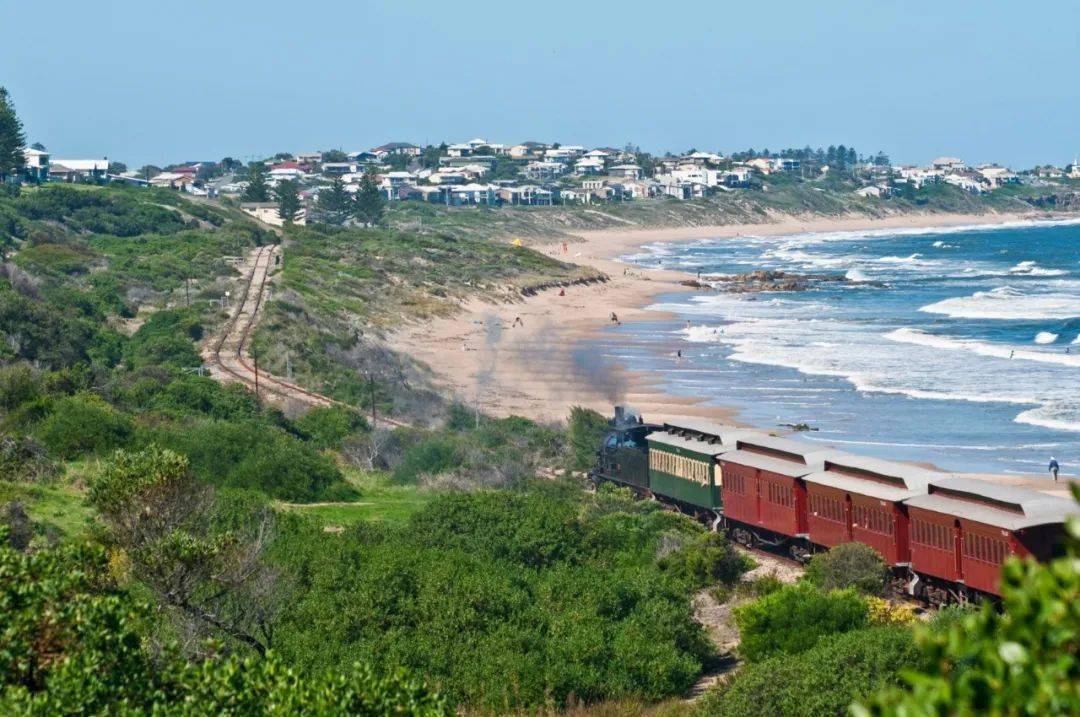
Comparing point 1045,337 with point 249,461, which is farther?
point 1045,337

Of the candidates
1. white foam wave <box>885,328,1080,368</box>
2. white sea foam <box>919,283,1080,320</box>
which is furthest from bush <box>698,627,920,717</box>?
white sea foam <box>919,283,1080,320</box>

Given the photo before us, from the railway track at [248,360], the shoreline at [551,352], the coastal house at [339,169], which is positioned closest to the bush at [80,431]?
the railway track at [248,360]

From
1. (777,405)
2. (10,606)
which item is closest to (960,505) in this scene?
(10,606)

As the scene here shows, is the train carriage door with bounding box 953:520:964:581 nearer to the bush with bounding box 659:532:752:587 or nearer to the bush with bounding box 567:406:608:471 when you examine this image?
the bush with bounding box 659:532:752:587

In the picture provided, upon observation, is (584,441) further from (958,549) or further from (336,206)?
(336,206)

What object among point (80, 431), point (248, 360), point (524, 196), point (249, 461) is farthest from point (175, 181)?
point (249, 461)

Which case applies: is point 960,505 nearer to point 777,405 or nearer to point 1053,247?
point 777,405

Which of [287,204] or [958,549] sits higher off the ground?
[287,204]
